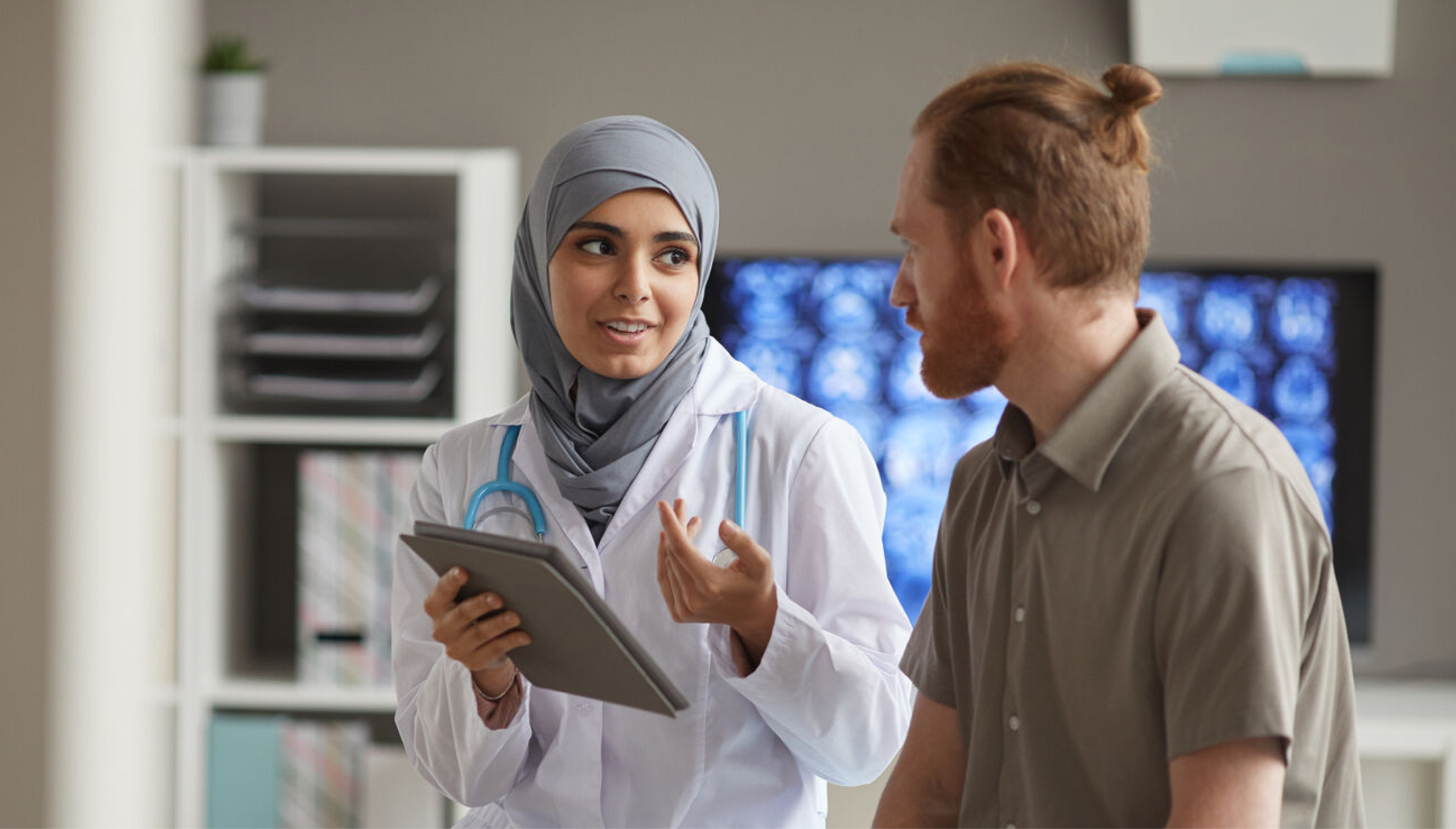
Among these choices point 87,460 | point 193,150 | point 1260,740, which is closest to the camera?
point 87,460

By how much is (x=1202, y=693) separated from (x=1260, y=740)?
0.16 ft

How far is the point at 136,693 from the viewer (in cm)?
63

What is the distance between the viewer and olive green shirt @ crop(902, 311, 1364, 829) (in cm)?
100

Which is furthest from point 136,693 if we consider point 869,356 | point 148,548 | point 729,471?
point 869,356

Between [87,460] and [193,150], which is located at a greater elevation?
[193,150]

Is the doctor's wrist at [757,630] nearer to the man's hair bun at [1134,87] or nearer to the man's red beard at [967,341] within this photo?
the man's red beard at [967,341]

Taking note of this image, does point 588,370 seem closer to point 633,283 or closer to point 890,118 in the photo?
point 633,283

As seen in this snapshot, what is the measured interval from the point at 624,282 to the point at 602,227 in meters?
0.07

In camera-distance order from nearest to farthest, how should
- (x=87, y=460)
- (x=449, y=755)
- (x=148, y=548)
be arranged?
(x=87, y=460) < (x=148, y=548) < (x=449, y=755)

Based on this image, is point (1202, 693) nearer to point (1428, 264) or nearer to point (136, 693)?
point (136, 693)

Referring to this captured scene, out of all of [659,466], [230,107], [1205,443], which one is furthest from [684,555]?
[230,107]

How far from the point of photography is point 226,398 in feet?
9.48

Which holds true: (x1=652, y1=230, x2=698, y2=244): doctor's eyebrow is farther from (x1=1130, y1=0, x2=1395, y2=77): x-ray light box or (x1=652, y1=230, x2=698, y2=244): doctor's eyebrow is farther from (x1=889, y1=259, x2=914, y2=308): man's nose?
(x1=1130, y1=0, x2=1395, y2=77): x-ray light box

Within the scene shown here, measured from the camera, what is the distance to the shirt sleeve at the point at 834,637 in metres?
1.40
